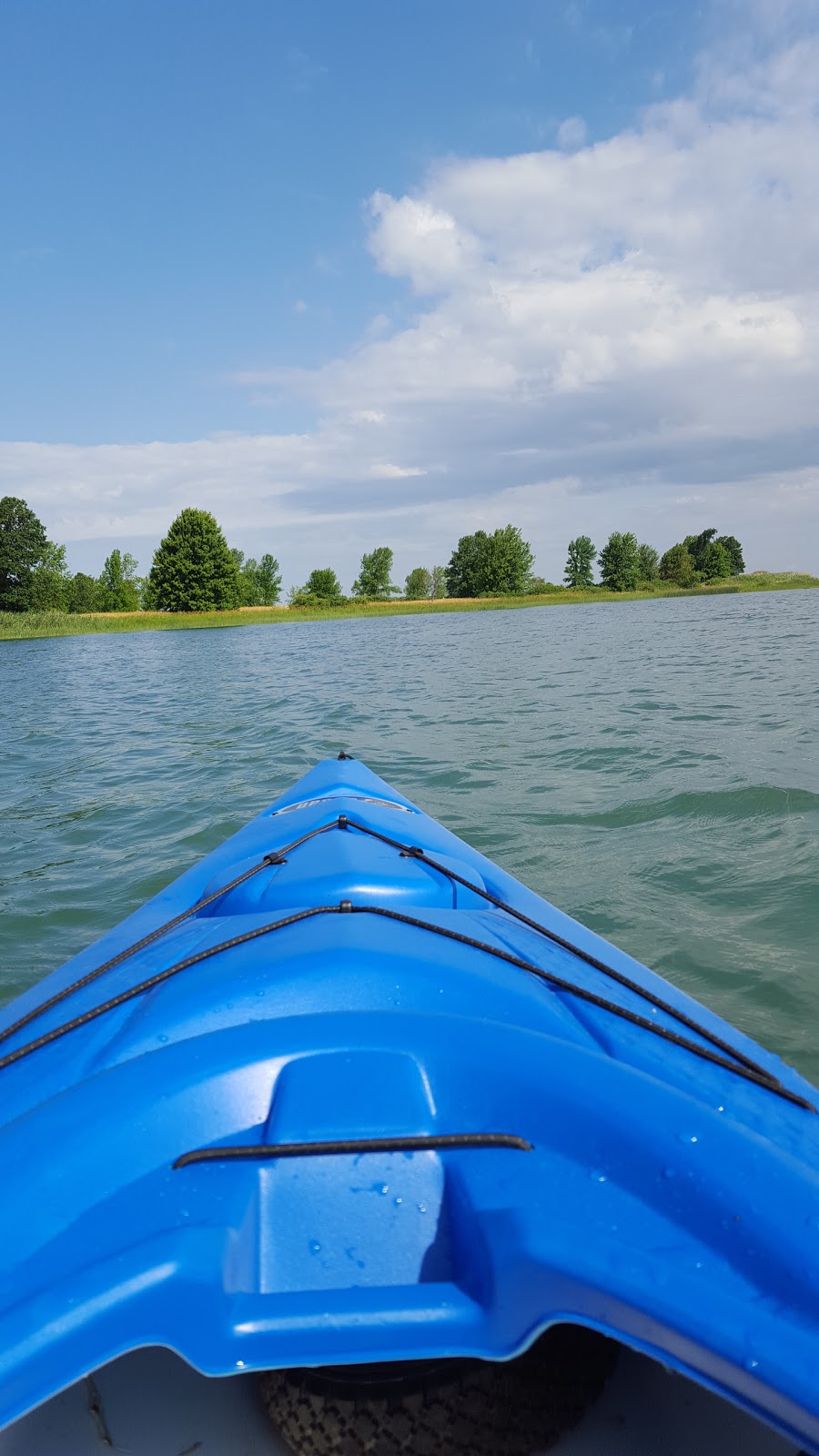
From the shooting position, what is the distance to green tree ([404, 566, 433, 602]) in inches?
3278

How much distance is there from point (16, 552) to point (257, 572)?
926 inches

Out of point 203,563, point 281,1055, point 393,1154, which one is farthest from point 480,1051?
point 203,563

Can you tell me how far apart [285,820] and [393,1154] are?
70.1 inches

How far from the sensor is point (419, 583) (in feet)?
274

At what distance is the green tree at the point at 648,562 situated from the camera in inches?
3162

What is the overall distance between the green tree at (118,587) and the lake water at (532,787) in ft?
152

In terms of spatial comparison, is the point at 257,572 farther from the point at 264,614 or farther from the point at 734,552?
the point at 734,552

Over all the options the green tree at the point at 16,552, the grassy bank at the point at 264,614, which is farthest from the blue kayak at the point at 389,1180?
the green tree at the point at 16,552

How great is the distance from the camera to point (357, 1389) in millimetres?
1182

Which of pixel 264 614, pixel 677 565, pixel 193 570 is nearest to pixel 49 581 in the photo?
pixel 193 570

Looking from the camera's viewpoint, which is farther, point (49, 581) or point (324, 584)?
point (324, 584)

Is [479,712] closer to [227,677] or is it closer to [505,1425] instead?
[227,677]

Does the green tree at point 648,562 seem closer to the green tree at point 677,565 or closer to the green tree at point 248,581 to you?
the green tree at point 677,565

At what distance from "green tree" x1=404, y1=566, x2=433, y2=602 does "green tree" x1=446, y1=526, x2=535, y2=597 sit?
42.0ft
